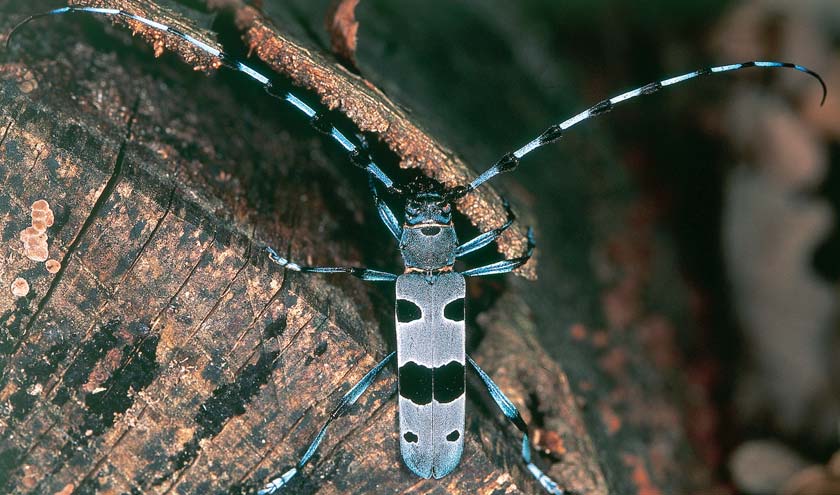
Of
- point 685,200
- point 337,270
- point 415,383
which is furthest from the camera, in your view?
point 685,200

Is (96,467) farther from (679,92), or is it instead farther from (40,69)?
(679,92)

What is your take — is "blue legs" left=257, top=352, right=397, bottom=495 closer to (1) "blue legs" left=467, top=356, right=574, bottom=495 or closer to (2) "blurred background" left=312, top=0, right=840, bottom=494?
(1) "blue legs" left=467, top=356, right=574, bottom=495

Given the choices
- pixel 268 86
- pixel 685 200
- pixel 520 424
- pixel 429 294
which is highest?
pixel 685 200

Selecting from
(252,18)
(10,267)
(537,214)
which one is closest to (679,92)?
(537,214)

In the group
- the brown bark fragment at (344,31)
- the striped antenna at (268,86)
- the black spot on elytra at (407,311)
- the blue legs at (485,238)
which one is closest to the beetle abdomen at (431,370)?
the black spot on elytra at (407,311)

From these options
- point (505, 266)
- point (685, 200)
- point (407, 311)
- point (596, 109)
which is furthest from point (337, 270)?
point (685, 200)

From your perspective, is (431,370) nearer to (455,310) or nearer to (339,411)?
(455,310)
